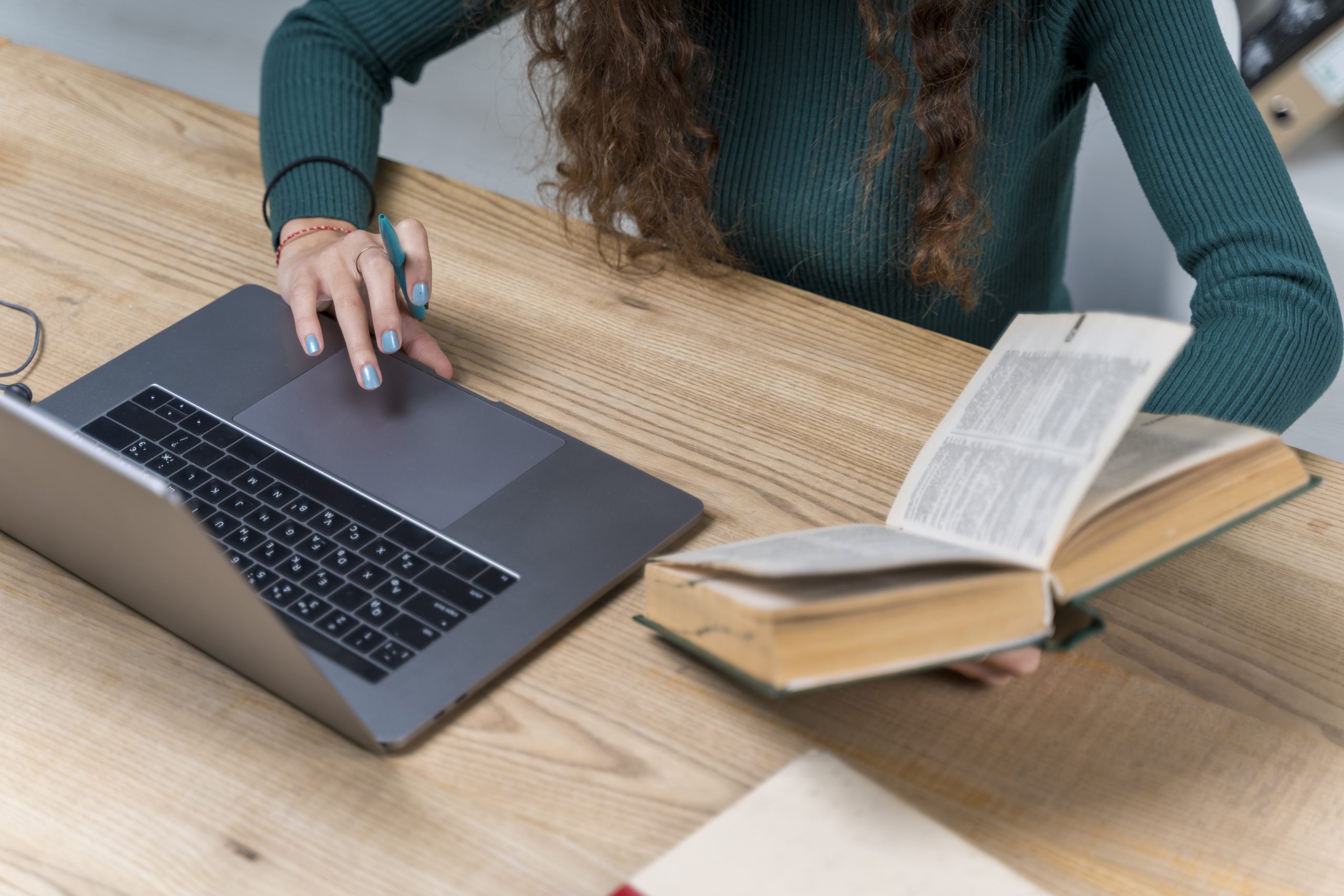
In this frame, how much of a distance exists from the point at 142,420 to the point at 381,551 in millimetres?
218

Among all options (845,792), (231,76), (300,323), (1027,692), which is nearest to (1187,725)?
(1027,692)

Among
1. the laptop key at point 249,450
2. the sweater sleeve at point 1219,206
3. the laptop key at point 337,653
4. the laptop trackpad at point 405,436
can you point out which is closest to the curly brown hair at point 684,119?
the sweater sleeve at point 1219,206

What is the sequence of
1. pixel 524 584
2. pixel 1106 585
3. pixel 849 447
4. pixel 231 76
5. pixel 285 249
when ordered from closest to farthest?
1. pixel 1106 585
2. pixel 524 584
3. pixel 849 447
4. pixel 285 249
5. pixel 231 76

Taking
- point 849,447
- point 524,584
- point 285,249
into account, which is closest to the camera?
point 524,584

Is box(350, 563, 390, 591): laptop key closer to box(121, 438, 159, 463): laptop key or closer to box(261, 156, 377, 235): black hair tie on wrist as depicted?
box(121, 438, 159, 463): laptop key

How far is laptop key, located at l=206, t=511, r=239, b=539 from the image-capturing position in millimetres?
651

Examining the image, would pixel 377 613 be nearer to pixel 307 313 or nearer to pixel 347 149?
pixel 307 313

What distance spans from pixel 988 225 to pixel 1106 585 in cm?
53

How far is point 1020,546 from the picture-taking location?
0.50m

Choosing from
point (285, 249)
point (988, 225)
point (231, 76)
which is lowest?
point (231, 76)

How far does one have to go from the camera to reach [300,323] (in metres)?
0.80

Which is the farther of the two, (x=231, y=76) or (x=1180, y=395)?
(x=231, y=76)

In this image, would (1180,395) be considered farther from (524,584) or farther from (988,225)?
(524,584)

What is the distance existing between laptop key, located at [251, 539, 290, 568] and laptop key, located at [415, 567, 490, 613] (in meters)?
0.08
